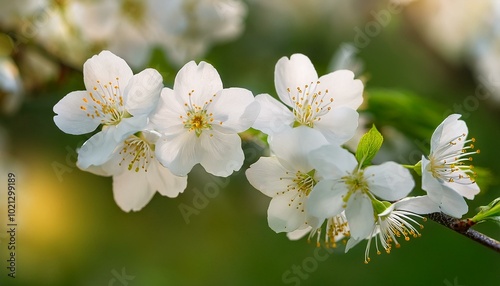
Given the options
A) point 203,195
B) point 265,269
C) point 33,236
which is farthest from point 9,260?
point 265,269

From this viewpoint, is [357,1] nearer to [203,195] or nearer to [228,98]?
[203,195]

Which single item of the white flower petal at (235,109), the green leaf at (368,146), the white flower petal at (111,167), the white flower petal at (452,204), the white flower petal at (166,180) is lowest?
the white flower petal at (452,204)

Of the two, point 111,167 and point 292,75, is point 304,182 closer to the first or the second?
point 292,75

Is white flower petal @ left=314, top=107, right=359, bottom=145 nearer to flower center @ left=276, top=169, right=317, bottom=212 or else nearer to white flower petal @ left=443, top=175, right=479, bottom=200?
flower center @ left=276, top=169, right=317, bottom=212

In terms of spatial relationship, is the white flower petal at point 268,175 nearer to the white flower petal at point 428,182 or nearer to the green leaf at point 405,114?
the white flower petal at point 428,182

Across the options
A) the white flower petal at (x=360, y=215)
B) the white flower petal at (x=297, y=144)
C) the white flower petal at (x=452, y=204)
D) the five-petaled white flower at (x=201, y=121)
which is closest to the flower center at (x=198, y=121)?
the five-petaled white flower at (x=201, y=121)

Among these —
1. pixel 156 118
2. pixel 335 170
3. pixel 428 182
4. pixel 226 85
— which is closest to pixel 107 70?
pixel 156 118
